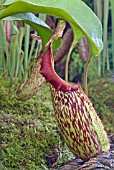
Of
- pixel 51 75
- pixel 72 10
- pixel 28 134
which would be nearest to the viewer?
pixel 72 10

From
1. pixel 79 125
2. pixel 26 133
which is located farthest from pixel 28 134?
pixel 79 125

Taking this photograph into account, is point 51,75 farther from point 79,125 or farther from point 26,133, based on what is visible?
point 26,133

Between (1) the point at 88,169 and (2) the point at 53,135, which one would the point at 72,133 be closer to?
(1) the point at 88,169

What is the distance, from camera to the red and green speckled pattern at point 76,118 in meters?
0.60

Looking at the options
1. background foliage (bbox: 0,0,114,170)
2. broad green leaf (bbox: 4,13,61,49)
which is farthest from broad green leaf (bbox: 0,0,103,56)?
background foliage (bbox: 0,0,114,170)

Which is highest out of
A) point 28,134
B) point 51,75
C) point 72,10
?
point 72,10

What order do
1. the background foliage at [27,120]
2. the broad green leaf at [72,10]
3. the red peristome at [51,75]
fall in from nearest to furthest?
the broad green leaf at [72,10] → the red peristome at [51,75] → the background foliage at [27,120]

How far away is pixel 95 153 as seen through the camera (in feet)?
1.99

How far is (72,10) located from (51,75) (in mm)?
153

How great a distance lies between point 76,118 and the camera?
0.60 metres

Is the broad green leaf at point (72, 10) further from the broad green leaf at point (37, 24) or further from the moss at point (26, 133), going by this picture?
the moss at point (26, 133)

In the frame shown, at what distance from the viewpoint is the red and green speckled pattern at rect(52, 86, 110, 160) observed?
1.97ft

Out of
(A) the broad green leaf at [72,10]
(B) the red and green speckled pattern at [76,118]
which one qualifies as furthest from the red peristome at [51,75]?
(A) the broad green leaf at [72,10]

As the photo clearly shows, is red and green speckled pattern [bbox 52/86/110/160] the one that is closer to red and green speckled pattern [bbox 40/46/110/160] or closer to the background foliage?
red and green speckled pattern [bbox 40/46/110/160]
